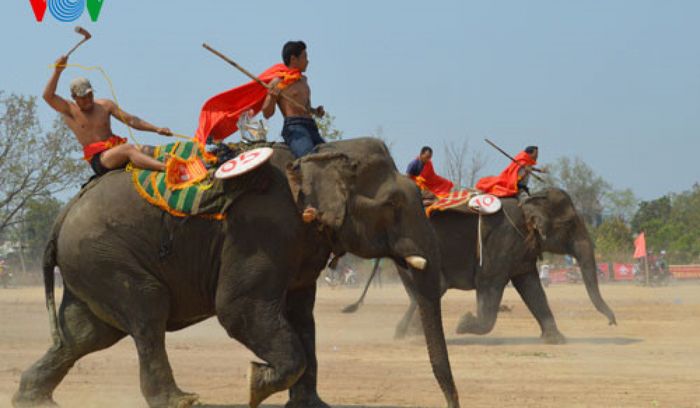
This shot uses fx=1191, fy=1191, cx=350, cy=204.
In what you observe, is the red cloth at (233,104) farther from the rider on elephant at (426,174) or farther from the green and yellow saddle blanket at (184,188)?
the rider on elephant at (426,174)

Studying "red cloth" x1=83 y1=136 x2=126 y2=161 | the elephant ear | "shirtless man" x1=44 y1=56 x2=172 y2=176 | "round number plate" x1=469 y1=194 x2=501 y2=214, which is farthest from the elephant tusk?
"round number plate" x1=469 y1=194 x2=501 y2=214

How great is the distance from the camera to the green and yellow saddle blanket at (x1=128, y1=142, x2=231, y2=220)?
973 centimetres

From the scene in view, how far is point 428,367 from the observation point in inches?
573

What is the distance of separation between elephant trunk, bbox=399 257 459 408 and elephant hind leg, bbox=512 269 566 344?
9126 mm

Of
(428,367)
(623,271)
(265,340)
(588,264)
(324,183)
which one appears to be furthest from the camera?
(623,271)

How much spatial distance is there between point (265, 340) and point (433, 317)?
1.36 m

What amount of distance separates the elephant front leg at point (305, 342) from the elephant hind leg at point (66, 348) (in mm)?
1555

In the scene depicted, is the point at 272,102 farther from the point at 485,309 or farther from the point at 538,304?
the point at 538,304

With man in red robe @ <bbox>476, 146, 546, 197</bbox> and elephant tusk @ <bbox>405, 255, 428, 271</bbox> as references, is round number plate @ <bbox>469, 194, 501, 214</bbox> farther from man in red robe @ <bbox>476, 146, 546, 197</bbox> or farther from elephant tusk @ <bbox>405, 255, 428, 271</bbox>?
elephant tusk @ <bbox>405, 255, 428, 271</bbox>

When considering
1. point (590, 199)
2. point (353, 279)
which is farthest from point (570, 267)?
point (590, 199)

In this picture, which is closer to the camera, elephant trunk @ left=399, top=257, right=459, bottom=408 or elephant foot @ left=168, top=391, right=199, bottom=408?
elephant trunk @ left=399, top=257, right=459, bottom=408

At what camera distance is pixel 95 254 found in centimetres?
980

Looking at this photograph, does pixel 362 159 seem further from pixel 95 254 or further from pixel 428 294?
pixel 95 254

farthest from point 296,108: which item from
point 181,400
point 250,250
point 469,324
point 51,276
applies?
point 469,324
